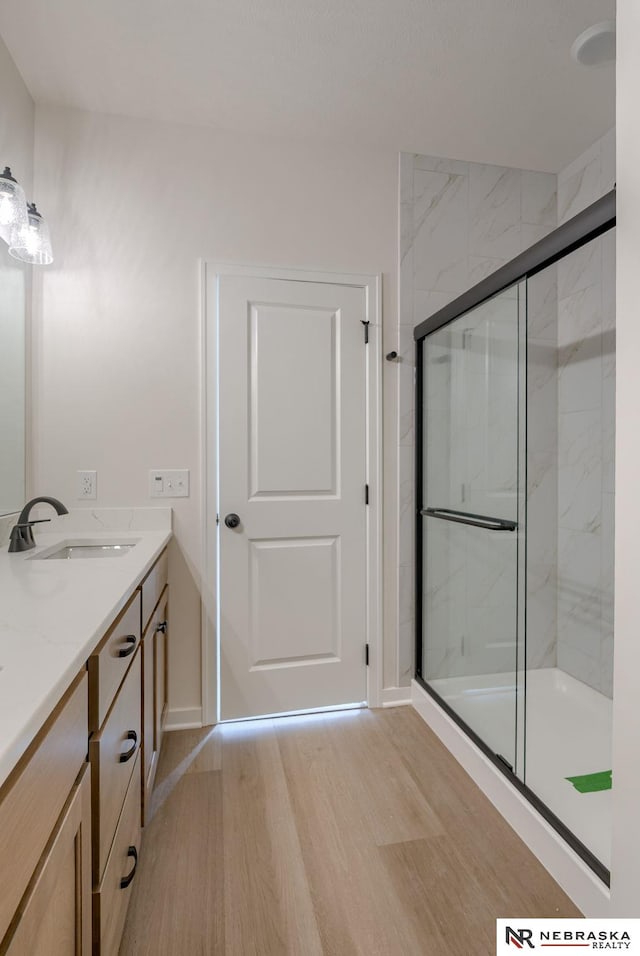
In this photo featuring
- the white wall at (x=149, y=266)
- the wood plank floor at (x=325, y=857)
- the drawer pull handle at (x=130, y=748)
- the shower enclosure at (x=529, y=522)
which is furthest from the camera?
the white wall at (x=149, y=266)

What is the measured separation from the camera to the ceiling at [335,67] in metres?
1.60

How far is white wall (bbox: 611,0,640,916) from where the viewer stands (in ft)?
3.10

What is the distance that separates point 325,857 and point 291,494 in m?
1.34

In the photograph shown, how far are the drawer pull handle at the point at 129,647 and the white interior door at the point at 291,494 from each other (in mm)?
924

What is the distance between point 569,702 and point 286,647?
138 centimetres

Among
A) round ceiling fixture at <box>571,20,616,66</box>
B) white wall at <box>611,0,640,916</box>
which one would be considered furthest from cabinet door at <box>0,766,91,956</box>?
round ceiling fixture at <box>571,20,616,66</box>

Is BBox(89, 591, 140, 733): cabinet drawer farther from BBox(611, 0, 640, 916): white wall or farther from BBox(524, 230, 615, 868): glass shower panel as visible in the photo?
BBox(524, 230, 615, 868): glass shower panel

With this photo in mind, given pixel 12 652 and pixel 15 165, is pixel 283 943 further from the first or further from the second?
pixel 15 165

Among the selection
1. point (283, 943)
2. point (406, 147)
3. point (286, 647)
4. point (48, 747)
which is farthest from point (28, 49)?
point (283, 943)

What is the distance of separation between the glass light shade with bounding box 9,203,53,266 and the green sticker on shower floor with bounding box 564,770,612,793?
8.68 ft

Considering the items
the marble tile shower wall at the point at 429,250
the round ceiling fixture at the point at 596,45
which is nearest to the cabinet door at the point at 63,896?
the marble tile shower wall at the point at 429,250

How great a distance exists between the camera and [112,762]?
1021 millimetres

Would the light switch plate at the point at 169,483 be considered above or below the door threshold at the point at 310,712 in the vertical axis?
above

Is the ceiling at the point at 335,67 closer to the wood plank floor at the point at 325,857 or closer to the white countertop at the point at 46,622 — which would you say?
the white countertop at the point at 46,622
